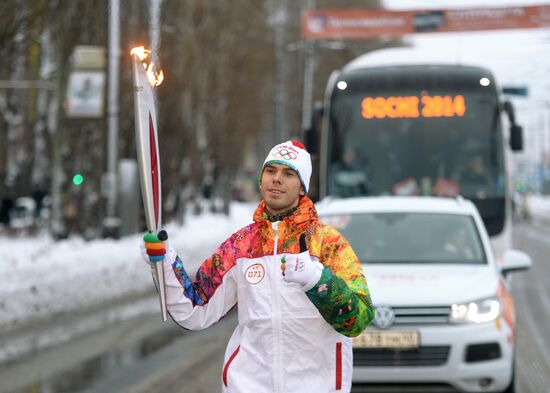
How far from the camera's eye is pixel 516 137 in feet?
41.5

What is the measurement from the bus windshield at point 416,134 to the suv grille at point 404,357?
5.81m

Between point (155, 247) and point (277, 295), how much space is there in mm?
429

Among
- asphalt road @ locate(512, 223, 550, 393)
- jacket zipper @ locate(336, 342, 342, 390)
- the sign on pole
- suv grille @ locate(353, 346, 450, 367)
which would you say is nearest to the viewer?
jacket zipper @ locate(336, 342, 342, 390)

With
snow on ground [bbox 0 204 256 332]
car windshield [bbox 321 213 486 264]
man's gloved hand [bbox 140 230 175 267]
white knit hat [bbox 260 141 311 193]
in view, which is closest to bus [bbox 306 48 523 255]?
snow on ground [bbox 0 204 256 332]

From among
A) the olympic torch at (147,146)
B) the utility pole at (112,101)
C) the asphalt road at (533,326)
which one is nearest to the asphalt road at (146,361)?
the asphalt road at (533,326)

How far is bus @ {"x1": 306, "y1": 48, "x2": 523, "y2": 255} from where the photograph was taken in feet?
41.3

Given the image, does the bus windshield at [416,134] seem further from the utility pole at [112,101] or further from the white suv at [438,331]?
the utility pole at [112,101]

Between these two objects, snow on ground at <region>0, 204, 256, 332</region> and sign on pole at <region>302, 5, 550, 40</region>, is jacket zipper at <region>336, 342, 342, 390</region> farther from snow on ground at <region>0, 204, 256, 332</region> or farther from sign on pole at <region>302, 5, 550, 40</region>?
sign on pole at <region>302, 5, 550, 40</region>

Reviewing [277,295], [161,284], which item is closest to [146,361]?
[161,284]

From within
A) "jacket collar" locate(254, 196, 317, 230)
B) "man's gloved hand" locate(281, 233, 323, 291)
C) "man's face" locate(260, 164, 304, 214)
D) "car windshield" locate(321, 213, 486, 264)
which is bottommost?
"car windshield" locate(321, 213, 486, 264)

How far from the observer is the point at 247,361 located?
3.59 m

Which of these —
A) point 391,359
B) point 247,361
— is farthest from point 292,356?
point 391,359

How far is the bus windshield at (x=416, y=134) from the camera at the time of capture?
1261 centimetres

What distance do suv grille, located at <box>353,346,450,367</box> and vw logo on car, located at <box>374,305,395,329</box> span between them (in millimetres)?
154
